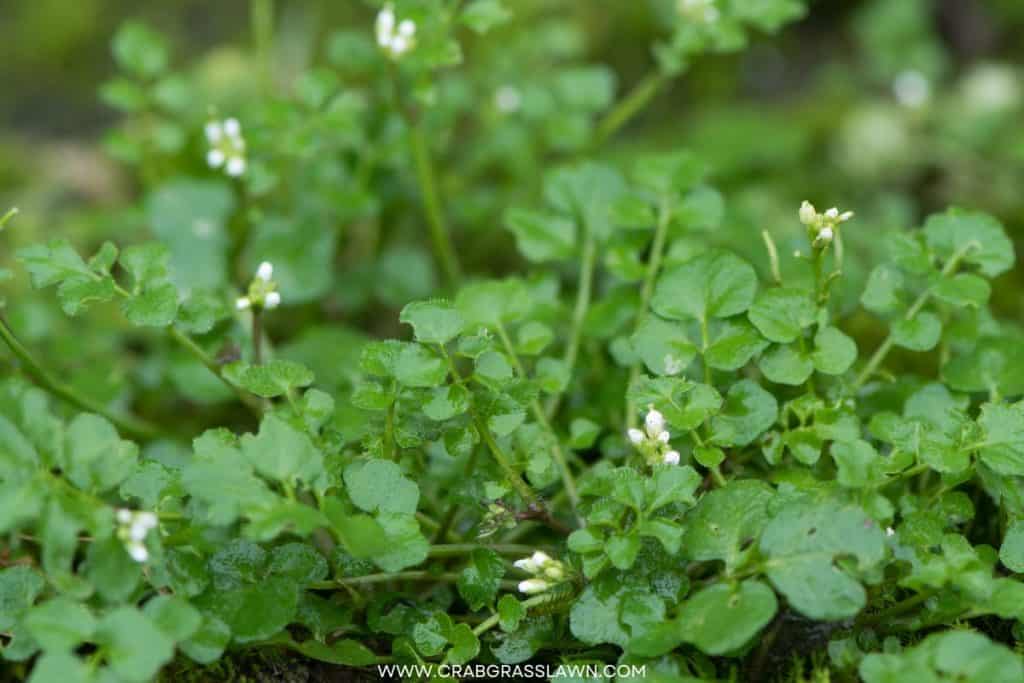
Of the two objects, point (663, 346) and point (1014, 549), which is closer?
point (1014, 549)

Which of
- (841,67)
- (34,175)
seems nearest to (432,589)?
(34,175)

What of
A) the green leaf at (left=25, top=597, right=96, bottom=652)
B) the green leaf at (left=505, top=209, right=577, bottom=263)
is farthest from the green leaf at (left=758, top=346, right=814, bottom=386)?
the green leaf at (left=25, top=597, right=96, bottom=652)

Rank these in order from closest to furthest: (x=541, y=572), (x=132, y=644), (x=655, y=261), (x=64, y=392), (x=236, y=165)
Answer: (x=132, y=644) < (x=541, y=572) < (x=64, y=392) < (x=655, y=261) < (x=236, y=165)

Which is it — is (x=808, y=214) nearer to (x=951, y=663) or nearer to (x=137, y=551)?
(x=951, y=663)

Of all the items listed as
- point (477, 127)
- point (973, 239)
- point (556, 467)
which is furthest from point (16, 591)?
point (477, 127)

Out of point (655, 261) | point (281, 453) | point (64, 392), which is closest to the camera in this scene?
point (281, 453)

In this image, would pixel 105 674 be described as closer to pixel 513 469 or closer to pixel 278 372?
pixel 278 372

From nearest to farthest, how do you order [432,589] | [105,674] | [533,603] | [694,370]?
[105,674], [533,603], [432,589], [694,370]
